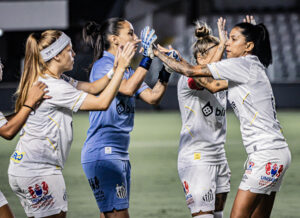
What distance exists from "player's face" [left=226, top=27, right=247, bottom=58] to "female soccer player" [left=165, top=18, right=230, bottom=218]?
165mm

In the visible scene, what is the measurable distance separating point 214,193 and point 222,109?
746 mm

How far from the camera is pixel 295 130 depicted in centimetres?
1600

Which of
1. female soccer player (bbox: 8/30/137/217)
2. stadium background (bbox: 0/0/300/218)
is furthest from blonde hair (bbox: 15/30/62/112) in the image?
stadium background (bbox: 0/0/300/218)

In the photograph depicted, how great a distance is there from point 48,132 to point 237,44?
1.69m

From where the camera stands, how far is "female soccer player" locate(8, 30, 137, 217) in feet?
13.8

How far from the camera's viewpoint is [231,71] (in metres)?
4.68

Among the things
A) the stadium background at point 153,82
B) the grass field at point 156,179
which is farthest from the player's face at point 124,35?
the grass field at point 156,179

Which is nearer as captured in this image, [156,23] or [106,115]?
[106,115]

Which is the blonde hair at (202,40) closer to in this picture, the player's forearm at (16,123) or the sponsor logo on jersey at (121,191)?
the sponsor logo on jersey at (121,191)

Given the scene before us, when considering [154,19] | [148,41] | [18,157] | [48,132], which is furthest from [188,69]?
[154,19]

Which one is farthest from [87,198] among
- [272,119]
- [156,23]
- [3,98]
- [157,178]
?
[156,23]

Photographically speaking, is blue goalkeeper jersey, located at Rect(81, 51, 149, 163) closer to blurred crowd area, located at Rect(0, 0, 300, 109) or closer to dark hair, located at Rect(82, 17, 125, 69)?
dark hair, located at Rect(82, 17, 125, 69)

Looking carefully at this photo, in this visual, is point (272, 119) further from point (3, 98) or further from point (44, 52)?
point (3, 98)

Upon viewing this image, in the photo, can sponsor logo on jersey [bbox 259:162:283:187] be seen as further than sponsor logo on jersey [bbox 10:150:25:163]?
Yes
